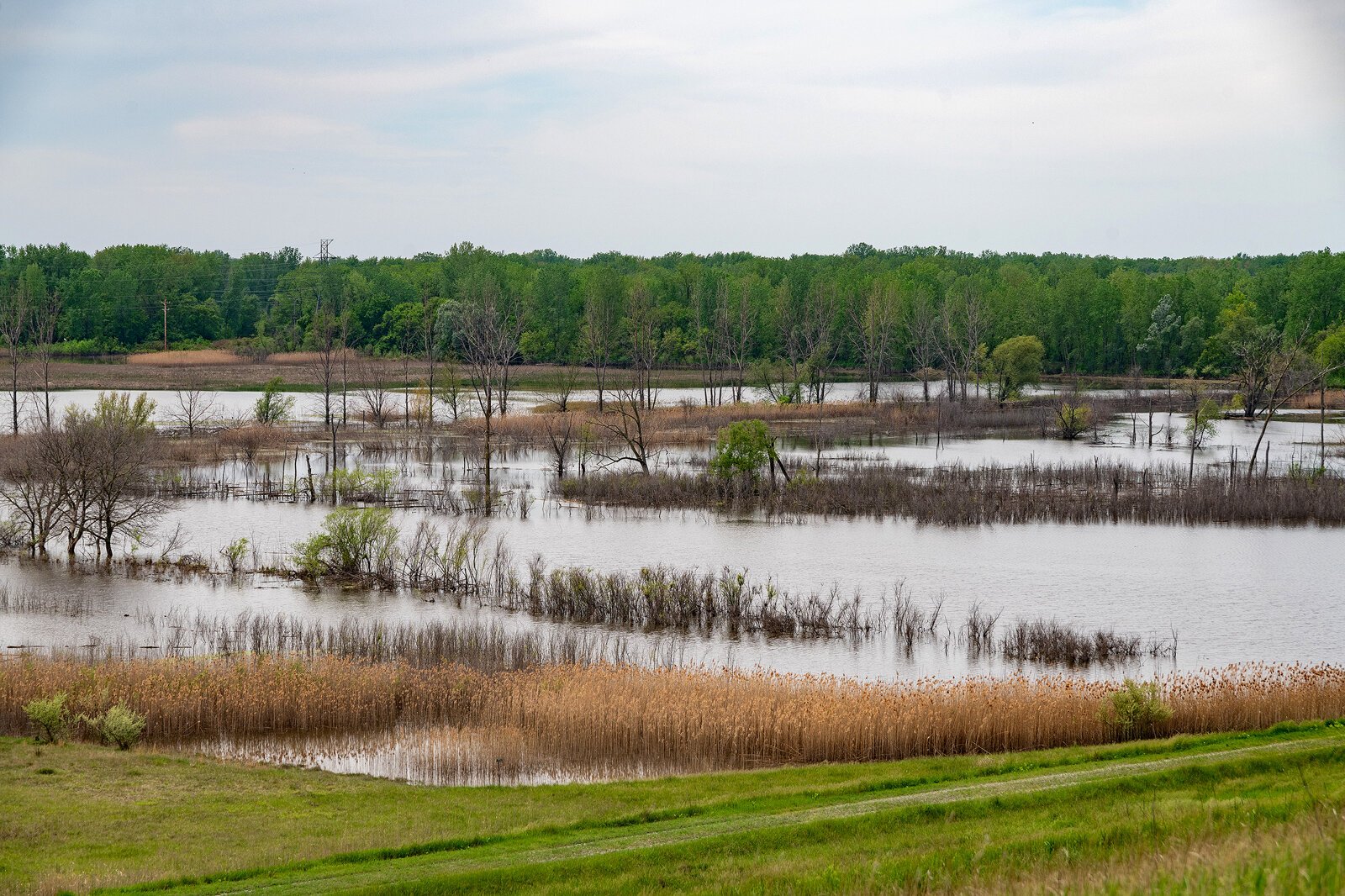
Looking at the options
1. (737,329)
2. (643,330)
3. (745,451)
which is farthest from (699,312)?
(745,451)

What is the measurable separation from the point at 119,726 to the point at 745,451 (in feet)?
86.8

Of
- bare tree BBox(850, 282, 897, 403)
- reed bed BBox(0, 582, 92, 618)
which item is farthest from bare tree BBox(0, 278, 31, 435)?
bare tree BBox(850, 282, 897, 403)

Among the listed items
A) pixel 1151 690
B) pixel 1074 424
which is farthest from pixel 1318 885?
pixel 1074 424

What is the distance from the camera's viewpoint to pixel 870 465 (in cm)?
4738

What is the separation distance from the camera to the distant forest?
97.2m

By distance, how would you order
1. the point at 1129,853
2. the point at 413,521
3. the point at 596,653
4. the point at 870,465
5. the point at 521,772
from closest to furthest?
the point at 1129,853 → the point at 521,772 → the point at 596,653 → the point at 413,521 → the point at 870,465

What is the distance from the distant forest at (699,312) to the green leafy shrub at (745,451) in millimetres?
45211

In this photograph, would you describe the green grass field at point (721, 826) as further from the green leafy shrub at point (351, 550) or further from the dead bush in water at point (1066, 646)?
the green leafy shrub at point (351, 550)

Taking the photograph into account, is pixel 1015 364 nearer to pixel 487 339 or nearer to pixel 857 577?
pixel 487 339

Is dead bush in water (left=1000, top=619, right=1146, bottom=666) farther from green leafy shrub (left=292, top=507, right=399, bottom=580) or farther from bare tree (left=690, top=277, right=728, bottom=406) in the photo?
bare tree (left=690, top=277, right=728, bottom=406)

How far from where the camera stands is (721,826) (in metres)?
11.8

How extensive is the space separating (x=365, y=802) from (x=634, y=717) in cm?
397

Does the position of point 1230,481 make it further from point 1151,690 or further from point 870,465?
point 1151,690

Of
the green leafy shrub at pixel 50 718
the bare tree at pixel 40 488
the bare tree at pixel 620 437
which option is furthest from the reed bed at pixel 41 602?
the bare tree at pixel 620 437
